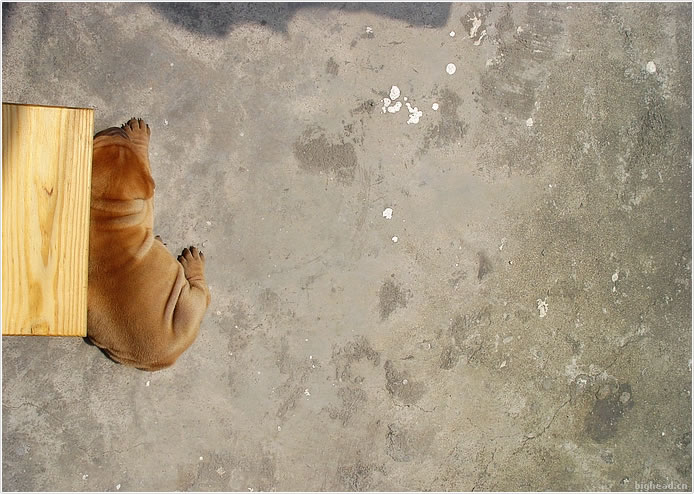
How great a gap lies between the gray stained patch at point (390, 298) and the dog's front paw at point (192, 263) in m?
1.26

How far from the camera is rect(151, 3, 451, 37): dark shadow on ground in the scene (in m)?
3.45

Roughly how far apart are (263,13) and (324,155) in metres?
1.05

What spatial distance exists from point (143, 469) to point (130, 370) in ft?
2.35

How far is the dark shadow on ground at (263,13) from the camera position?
3451 millimetres

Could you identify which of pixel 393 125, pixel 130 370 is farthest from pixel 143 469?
pixel 393 125

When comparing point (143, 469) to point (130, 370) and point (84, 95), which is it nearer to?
point (130, 370)

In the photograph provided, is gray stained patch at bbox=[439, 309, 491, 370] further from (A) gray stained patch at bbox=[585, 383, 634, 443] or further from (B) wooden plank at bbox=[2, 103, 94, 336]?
(B) wooden plank at bbox=[2, 103, 94, 336]

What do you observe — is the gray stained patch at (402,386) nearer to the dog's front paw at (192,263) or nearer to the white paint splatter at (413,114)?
the dog's front paw at (192,263)

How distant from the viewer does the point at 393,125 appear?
362 cm

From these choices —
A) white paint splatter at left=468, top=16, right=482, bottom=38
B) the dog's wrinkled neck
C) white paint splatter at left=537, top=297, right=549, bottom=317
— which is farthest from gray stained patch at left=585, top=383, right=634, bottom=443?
the dog's wrinkled neck

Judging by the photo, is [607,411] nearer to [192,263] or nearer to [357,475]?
[357,475]

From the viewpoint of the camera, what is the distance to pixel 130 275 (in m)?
2.89

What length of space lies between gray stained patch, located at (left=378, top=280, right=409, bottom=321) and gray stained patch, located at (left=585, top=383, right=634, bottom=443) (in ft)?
5.48

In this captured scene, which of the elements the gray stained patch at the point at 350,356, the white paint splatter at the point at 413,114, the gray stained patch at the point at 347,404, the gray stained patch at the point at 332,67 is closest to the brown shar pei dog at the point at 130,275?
the gray stained patch at the point at 350,356
